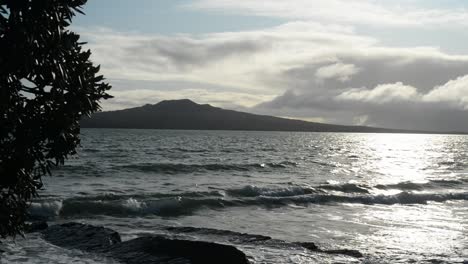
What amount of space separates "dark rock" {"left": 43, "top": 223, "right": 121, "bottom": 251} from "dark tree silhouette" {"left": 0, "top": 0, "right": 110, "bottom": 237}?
23.9ft

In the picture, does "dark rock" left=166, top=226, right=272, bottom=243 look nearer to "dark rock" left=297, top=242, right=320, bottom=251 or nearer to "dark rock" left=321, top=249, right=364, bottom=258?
"dark rock" left=297, top=242, right=320, bottom=251

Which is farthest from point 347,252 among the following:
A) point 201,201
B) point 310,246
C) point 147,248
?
point 201,201

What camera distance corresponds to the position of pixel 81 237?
1736 centimetres

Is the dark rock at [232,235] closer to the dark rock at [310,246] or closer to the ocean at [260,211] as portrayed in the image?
the ocean at [260,211]

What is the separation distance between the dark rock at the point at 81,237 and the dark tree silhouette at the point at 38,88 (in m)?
7.30

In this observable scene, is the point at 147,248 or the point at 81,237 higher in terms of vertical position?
the point at 147,248

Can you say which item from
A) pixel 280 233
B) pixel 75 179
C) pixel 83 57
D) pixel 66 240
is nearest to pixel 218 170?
pixel 75 179

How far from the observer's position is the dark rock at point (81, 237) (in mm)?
16516

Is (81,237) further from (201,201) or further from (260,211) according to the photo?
(201,201)

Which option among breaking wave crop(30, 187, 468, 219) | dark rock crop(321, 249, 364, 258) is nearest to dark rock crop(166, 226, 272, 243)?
dark rock crop(321, 249, 364, 258)

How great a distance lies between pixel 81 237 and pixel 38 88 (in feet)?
31.7

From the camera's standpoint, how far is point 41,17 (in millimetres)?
8625

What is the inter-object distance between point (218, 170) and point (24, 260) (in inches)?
1431

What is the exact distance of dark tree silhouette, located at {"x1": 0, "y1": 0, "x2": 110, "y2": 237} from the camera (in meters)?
8.34
